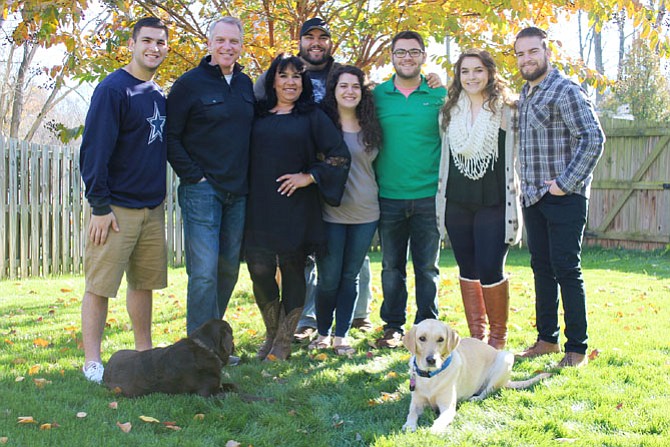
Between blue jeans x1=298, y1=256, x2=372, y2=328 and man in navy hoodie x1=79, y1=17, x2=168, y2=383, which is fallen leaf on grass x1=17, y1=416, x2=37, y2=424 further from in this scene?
blue jeans x1=298, y1=256, x2=372, y2=328

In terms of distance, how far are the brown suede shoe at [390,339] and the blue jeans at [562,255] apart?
3.77 feet

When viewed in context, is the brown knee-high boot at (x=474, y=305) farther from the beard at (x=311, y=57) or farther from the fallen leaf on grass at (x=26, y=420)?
the fallen leaf on grass at (x=26, y=420)

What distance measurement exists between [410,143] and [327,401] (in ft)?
6.56

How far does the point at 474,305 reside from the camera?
512 cm

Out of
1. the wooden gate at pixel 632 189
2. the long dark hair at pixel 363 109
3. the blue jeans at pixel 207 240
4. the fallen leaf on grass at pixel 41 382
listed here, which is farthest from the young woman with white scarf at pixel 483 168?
the wooden gate at pixel 632 189

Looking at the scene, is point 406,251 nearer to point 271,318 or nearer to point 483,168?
point 483,168

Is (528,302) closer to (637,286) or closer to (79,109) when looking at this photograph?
(637,286)

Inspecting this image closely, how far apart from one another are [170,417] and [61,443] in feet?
2.00

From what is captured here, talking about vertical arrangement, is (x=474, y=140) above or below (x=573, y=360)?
above

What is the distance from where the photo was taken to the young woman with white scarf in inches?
188

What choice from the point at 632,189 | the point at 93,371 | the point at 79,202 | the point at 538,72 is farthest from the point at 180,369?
the point at 632,189

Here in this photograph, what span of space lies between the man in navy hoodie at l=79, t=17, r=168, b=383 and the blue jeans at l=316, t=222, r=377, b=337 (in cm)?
125

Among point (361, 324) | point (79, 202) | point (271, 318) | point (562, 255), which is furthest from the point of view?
point (79, 202)

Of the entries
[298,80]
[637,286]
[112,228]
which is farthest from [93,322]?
[637,286]
